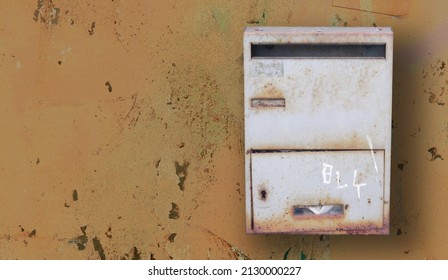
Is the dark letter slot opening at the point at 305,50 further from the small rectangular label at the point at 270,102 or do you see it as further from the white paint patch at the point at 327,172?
the white paint patch at the point at 327,172

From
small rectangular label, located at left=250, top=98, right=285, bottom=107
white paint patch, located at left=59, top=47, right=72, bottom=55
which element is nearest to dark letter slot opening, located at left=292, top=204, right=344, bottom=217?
small rectangular label, located at left=250, top=98, right=285, bottom=107

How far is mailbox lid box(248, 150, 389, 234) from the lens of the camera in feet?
6.11

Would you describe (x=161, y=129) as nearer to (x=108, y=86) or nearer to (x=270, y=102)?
(x=108, y=86)

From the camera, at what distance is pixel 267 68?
5.96 ft

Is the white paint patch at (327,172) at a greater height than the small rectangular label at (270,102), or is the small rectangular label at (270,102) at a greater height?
the small rectangular label at (270,102)

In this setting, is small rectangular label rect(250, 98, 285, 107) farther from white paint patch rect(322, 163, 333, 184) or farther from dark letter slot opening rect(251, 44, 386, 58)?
white paint patch rect(322, 163, 333, 184)

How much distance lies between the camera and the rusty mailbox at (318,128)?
1.81 metres

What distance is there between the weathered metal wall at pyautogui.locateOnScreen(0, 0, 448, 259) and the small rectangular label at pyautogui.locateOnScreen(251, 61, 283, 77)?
8.6 inches

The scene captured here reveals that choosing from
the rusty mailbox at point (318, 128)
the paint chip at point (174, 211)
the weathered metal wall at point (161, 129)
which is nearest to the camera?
the rusty mailbox at point (318, 128)

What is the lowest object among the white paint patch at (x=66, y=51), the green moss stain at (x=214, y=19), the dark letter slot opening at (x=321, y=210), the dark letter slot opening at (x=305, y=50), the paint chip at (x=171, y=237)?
the paint chip at (x=171, y=237)

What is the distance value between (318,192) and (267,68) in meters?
0.42

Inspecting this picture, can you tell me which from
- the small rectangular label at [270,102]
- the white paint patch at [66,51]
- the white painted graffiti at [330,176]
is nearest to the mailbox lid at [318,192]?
the white painted graffiti at [330,176]

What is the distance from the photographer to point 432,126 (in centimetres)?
203
